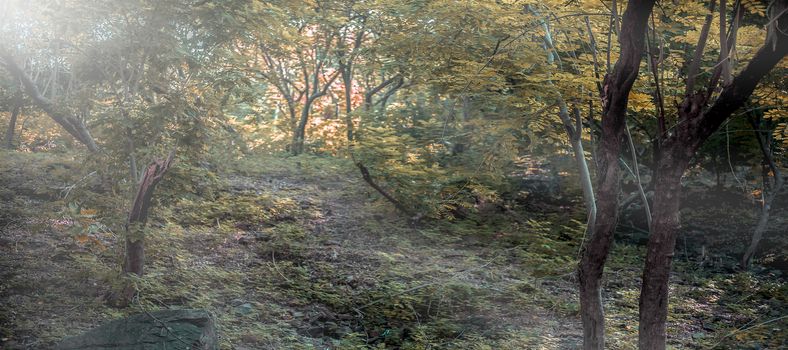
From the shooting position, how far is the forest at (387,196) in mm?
5609

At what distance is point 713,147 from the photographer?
43.0 feet

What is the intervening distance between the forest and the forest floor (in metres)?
0.04

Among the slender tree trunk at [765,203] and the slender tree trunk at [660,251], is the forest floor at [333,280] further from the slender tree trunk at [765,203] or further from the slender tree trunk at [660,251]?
the slender tree trunk at [660,251]

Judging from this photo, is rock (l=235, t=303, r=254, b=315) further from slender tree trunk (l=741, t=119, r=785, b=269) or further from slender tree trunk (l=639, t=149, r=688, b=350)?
slender tree trunk (l=741, t=119, r=785, b=269)

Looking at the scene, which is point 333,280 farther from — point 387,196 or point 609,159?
point 609,159

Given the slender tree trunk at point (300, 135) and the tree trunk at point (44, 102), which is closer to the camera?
the tree trunk at point (44, 102)

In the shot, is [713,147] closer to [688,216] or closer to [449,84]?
[688,216]

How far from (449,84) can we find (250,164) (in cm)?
614

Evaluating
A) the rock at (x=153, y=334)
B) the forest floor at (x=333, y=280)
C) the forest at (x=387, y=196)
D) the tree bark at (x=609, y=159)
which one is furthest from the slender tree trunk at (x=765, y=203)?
the rock at (x=153, y=334)

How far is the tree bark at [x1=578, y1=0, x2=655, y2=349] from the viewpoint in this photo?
5238 mm

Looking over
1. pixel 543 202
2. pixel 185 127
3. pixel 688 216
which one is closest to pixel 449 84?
pixel 185 127

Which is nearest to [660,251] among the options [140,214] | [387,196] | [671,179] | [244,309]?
[671,179]

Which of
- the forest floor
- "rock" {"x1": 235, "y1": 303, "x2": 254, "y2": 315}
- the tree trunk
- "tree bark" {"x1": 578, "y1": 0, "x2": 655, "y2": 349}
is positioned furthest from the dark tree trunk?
"tree bark" {"x1": 578, "y1": 0, "x2": 655, "y2": 349}

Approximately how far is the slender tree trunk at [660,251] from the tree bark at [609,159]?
13.3 inches
